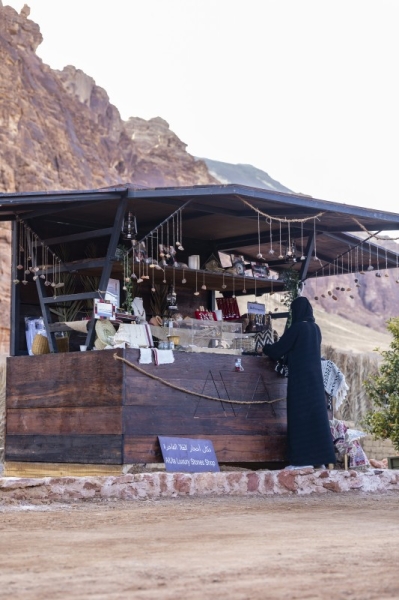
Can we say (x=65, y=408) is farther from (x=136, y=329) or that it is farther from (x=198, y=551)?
(x=198, y=551)

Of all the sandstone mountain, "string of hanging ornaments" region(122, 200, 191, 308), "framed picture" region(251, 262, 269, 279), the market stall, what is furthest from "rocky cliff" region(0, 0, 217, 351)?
the market stall

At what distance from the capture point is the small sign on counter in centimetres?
1279

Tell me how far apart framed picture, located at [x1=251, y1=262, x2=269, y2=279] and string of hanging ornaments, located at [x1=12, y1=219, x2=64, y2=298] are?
3248 millimetres

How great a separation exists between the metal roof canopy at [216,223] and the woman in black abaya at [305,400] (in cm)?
156

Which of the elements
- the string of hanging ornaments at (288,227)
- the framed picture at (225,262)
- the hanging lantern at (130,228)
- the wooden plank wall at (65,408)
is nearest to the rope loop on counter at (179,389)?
the wooden plank wall at (65,408)

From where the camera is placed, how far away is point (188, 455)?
13.0 meters

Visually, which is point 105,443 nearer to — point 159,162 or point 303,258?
point 303,258

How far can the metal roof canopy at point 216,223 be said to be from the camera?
13.1m

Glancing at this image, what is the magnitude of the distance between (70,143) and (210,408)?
146 ft

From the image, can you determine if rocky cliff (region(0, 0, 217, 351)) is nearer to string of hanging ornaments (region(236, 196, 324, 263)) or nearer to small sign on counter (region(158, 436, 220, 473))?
string of hanging ornaments (region(236, 196, 324, 263))

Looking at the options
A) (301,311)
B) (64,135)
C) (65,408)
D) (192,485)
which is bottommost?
(192,485)

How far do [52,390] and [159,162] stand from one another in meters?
60.6

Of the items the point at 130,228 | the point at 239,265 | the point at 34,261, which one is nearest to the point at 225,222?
the point at 239,265

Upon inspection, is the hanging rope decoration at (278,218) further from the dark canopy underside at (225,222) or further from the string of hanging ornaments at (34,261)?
the string of hanging ornaments at (34,261)
